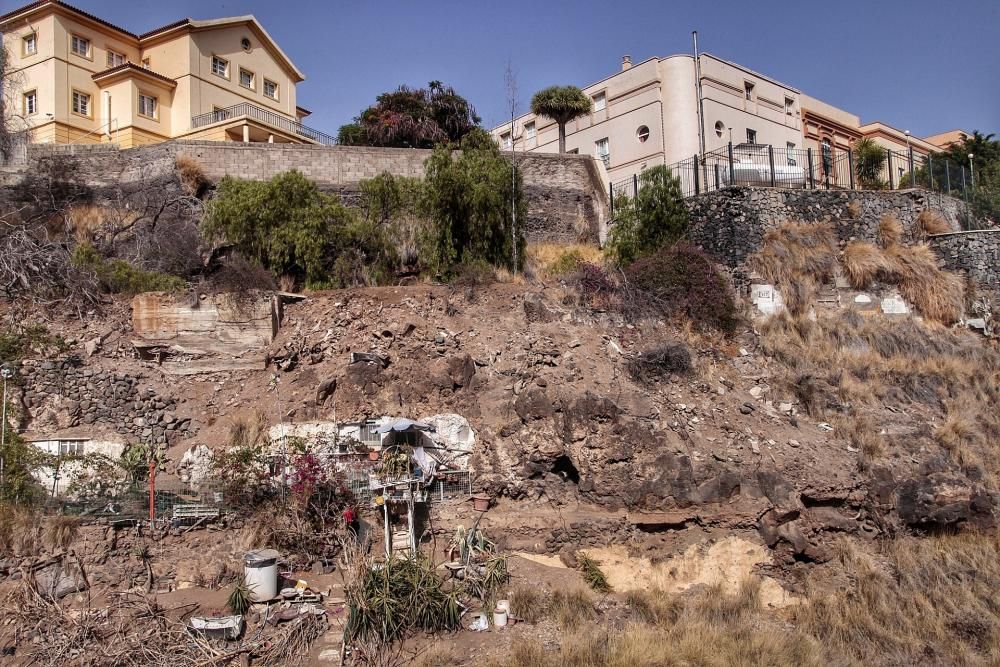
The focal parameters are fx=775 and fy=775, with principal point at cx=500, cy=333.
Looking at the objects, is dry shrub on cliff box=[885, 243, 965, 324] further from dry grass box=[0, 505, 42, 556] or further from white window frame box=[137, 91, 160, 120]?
white window frame box=[137, 91, 160, 120]

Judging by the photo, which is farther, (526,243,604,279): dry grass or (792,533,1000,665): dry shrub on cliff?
(526,243,604,279): dry grass

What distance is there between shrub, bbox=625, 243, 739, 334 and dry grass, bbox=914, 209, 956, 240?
537 cm

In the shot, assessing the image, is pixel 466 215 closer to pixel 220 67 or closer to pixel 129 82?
pixel 129 82

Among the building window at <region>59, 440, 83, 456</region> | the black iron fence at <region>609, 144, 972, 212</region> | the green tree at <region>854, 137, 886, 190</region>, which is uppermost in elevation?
the green tree at <region>854, 137, 886, 190</region>

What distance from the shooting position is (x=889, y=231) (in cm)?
1753

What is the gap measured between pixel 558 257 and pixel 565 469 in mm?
7000

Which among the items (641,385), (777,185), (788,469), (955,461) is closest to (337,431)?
A: (641,385)

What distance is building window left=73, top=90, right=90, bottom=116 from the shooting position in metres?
23.9

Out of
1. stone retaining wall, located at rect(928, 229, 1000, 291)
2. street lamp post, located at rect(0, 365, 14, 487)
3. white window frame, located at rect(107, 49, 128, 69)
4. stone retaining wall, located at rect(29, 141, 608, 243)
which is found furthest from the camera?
white window frame, located at rect(107, 49, 128, 69)

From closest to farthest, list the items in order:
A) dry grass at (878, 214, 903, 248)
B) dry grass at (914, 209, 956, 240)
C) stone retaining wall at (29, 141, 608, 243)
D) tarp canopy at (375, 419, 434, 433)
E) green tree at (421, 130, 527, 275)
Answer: tarp canopy at (375, 419, 434, 433) → green tree at (421, 130, 527, 275) → dry grass at (878, 214, 903, 248) → dry grass at (914, 209, 956, 240) → stone retaining wall at (29, 141, 608, 243)

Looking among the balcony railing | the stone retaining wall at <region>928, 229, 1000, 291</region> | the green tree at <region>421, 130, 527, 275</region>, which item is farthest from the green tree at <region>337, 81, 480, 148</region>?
the stone retaining wall at <region>928, 229, 1000, 291</region>

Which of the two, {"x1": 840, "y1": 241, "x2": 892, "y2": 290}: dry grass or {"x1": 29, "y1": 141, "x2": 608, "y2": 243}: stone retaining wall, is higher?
{"x1": 29, "y1": 141, "x2": 608, "y2": 243}: stone retaining wall

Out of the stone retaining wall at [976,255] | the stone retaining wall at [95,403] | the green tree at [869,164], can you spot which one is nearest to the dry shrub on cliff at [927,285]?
the stone retaining wall at [976,255]

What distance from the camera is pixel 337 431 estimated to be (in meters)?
12.0
